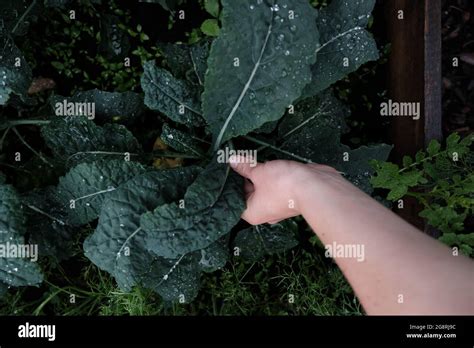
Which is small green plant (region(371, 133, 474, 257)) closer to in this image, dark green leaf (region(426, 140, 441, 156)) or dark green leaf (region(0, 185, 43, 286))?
dark green leaf (region(426, 140, 441, 156))

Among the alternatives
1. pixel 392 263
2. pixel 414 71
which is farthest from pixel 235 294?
pixel 392 263

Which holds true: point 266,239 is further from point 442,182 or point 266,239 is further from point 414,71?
point 414,71

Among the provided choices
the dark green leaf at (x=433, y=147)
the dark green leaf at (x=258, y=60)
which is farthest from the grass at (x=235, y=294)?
the dark green leaf at (x=258, y=60)

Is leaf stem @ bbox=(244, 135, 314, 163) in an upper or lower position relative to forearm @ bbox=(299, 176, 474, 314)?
upper

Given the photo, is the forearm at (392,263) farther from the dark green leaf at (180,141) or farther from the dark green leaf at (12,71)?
the dark green leaf at (12,71)

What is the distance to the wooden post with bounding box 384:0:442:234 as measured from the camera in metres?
1.54

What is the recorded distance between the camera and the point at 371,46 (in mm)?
1376

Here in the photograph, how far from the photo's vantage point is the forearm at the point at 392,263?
0.85 metres

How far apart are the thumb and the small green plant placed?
1.19 feet

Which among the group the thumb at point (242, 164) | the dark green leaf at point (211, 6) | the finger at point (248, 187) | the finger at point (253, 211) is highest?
the dark green leaf at point (211, 6)

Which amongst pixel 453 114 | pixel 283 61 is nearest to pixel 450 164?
pixel 453 114

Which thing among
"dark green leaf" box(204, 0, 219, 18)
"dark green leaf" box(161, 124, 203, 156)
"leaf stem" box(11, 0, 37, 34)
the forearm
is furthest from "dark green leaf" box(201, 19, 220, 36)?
the forearm

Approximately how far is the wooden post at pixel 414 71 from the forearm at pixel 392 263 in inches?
26.1

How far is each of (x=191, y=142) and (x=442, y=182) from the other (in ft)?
2.18
